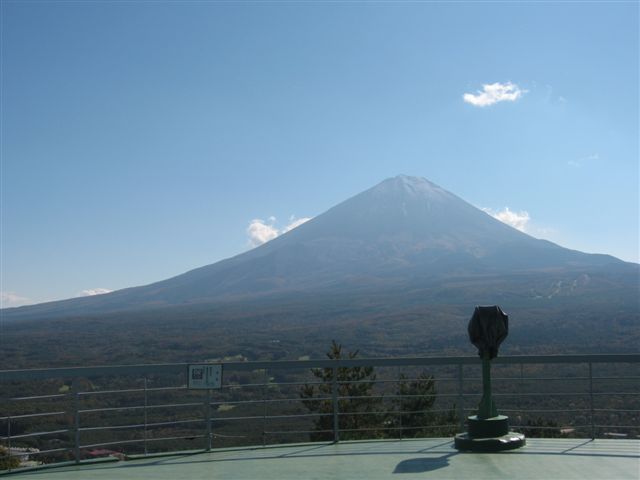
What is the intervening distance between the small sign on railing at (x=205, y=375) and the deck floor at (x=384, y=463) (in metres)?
0.79

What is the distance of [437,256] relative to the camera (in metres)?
174

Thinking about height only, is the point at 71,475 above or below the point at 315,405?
above

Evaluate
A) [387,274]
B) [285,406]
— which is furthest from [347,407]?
[387,274]

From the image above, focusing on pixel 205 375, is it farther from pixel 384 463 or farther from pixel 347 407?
pixel 347 407

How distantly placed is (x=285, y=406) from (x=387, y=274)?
124 meters

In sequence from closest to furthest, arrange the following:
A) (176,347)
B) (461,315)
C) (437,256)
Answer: (176,347), (461,315), (437,256)

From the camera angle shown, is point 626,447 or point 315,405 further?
point 315,405

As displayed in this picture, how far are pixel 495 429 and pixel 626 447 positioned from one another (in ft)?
4.64

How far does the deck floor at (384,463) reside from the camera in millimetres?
6262

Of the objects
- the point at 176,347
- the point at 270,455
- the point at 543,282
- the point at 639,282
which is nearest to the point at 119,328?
the point at 176,347

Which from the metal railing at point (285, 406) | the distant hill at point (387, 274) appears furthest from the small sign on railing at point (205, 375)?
the distant hill at point (387, 274)

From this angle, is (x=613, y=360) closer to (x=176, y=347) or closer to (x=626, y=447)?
(x=626, y=447)

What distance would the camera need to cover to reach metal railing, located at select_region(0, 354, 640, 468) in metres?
7.29

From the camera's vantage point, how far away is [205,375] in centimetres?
739
